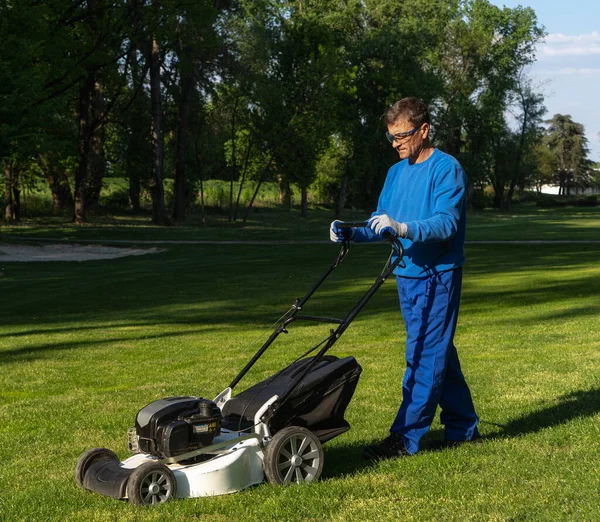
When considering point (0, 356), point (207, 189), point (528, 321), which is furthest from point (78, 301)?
point (207, 189)

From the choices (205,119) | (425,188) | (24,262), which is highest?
(205,119)

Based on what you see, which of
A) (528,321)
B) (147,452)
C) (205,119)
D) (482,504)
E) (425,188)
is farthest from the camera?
(205,119)

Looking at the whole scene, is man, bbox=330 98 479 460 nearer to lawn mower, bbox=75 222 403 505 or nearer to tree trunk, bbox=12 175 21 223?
lawn mower, bbox=75 222 403 505

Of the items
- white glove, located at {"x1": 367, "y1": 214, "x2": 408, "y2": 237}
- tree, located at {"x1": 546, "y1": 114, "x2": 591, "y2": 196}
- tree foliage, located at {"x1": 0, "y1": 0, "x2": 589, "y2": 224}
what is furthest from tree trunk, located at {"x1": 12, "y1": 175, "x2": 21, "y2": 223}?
tree, located at {"x1": 546, "y1": 114, "x2": 591, "y2": 196}

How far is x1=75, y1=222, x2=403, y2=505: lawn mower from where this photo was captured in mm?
4863

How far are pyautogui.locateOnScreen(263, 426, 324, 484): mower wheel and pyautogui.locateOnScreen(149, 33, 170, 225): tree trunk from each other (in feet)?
128

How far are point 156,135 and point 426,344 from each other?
39232 mm

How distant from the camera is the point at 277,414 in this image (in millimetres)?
5172

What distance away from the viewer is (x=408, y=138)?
550cm

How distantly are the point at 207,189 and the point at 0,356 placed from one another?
4821 cm

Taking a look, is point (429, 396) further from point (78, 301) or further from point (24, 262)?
point (24, 262)

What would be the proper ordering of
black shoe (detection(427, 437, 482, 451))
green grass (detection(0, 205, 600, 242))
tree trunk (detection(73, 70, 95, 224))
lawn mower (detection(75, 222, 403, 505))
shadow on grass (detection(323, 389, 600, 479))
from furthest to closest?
1. tree trunk (detection(73, 70, 95, 224))
2. green grass (detection(0, 205, 600, 242))
3. black shoe (detection(427, 437, 482, 451))
4. shadow on grass (detection(323, 389, 600, 479))
5. lawn mower (detection(75, 222, 403, 505))

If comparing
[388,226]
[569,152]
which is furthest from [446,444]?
[569,152]

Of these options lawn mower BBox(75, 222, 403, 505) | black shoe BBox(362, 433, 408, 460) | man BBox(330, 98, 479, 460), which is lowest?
black shoe BBox(362, 433, 408, 460)
